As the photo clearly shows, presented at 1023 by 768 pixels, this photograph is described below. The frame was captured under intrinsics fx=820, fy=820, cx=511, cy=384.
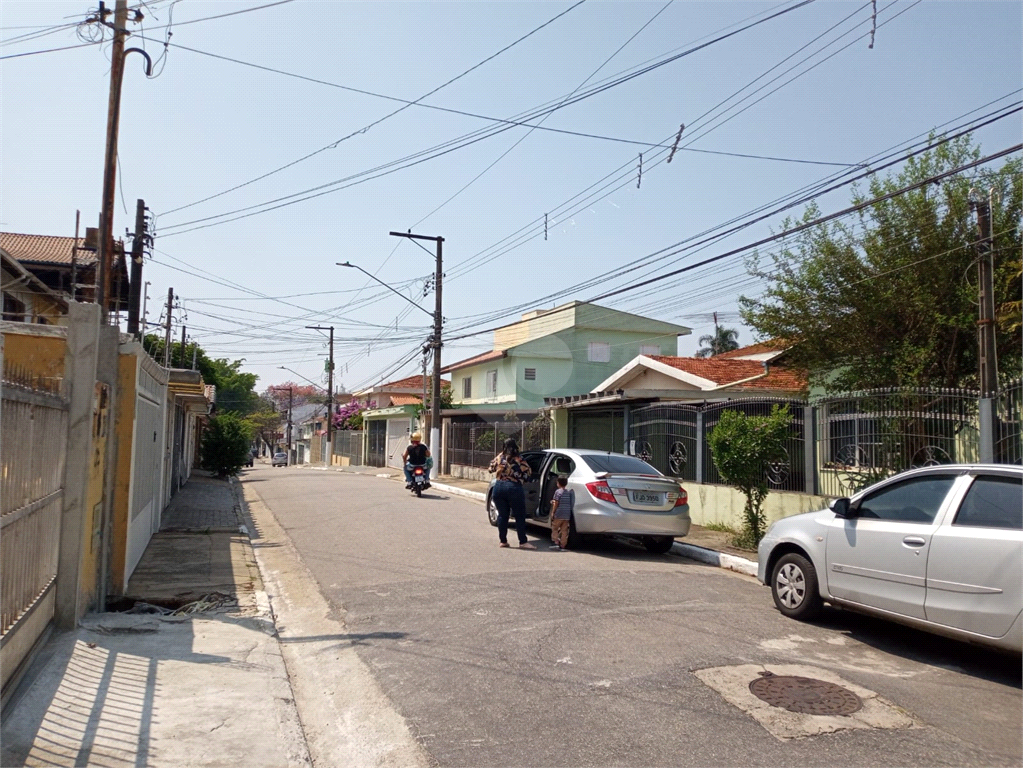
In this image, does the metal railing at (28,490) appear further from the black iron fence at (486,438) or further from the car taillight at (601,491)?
the black iron fence at (486,438)

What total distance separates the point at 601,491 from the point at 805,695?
609 centimetres

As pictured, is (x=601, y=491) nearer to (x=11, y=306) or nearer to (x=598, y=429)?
(x=598, y=429)

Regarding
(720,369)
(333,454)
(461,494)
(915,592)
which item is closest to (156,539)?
(915,592)

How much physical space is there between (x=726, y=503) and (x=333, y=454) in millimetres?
52318

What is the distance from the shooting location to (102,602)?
7180 mm

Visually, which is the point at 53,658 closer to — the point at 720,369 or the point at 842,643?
the point at 842,643

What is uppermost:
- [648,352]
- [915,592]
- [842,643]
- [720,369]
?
[648,352]

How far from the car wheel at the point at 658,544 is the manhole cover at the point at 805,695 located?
605 cm

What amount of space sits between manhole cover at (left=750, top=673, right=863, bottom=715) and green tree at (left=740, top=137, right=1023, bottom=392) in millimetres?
8677

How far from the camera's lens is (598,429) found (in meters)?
20.4

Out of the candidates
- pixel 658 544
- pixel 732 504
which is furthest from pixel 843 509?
pixel 732 504

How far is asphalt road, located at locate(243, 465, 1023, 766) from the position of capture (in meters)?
4.47

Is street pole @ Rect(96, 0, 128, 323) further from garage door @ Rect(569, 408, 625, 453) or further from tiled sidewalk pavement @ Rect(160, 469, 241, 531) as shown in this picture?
garage door @ Rect(569, 408, 625, 453)

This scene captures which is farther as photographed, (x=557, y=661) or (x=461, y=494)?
(x=461, y=494)
